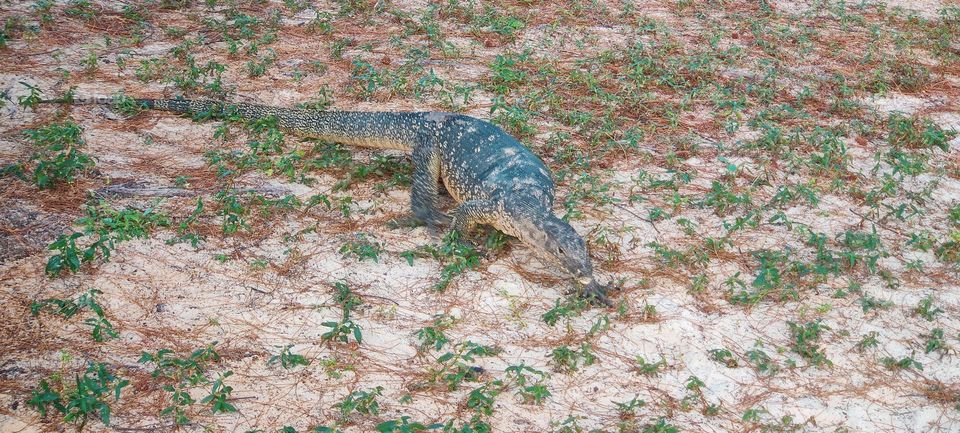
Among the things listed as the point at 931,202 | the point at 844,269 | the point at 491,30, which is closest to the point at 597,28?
the point at 491,30

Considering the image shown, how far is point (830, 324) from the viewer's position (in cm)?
530

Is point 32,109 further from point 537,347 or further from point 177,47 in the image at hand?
point 537,347

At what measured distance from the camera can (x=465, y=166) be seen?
21.3 feet

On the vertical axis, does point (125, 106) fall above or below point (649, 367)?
above

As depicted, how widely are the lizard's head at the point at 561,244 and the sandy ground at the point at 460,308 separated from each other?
237 millimetres

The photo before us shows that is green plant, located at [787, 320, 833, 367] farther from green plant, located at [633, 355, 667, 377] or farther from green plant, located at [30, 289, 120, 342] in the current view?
green plant, located at [30, 289, 120, 342]

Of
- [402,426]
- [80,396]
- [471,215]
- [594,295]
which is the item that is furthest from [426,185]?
[80,396]

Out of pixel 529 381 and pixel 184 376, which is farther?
pixel 529 381

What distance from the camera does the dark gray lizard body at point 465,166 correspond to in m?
5.59

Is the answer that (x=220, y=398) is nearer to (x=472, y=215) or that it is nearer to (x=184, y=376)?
(x=184, y=376)

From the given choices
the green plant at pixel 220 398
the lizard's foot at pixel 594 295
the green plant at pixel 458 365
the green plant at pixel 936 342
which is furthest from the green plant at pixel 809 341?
the green plant at pixel 220 398

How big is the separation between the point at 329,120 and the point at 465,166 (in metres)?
1.61

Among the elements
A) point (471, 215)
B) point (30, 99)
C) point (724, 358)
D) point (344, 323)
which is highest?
point (30, 99)

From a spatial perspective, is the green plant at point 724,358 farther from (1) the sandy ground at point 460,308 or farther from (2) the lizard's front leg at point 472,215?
(2) the lizard's front leg at point 472,215
